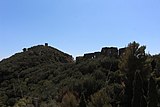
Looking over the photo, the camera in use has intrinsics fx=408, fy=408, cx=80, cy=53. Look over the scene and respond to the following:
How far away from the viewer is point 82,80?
187 feet

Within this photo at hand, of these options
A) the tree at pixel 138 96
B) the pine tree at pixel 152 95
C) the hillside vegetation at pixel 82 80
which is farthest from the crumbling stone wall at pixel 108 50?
the pine tree at pixel 152 95

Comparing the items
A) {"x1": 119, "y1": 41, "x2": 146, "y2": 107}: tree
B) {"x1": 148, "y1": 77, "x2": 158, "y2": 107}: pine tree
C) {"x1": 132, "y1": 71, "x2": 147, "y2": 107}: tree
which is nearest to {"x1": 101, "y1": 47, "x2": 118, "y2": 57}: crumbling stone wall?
{"x1": 119, "y1": 41, "x2": 146, "y2": 107}: tree

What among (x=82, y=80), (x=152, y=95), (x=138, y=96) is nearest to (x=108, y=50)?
(x=82, y=80)

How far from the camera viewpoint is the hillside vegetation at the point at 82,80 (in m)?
40.6

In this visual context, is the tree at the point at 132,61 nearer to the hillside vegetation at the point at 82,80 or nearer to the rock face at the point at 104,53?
the hillside vegetation at the point at 82,80

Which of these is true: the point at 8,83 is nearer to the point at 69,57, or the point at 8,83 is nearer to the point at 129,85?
the point at 69,57

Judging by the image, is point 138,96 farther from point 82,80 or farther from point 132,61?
point 82,80

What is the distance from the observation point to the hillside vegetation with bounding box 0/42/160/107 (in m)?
40.6

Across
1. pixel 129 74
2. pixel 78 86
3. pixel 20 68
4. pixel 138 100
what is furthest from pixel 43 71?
pixel 138 100

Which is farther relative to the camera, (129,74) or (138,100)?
(129,74)

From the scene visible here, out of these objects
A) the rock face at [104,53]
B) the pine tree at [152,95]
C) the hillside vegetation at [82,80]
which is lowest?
the pine tree at [152,95]

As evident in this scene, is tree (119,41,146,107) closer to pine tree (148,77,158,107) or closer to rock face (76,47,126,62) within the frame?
pine tree (148,77,158,107)

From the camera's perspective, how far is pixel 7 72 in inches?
3132

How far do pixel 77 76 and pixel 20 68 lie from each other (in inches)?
810
